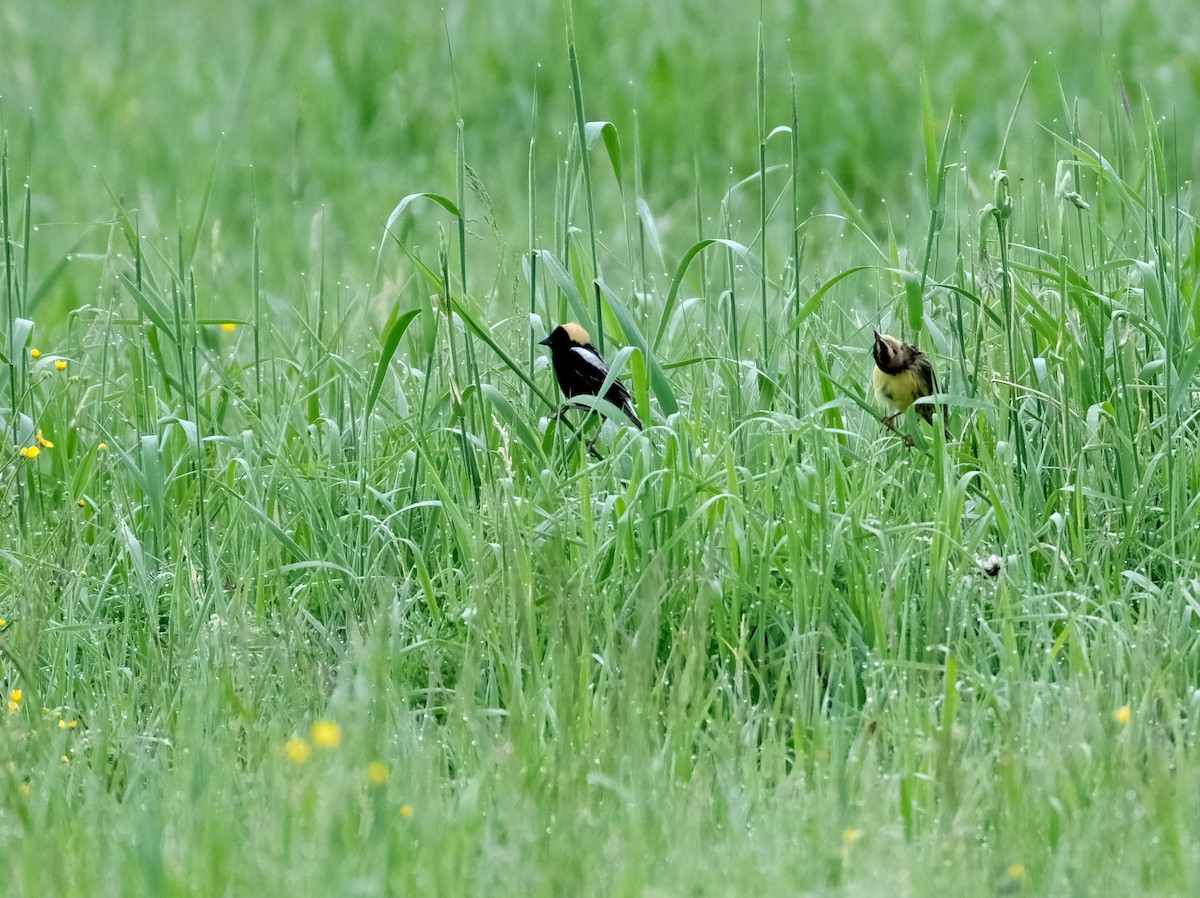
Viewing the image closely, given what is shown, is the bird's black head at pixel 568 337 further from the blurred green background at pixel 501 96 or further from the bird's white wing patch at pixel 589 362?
the blurred green background at pixel 501 96

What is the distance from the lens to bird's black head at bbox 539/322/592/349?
16.0ft

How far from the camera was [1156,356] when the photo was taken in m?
4.62

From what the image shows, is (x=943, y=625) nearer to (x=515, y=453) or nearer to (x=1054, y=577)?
(x=1054, y=577)

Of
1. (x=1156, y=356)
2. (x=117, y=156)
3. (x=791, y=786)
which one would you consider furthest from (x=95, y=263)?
(x=791, y=786)

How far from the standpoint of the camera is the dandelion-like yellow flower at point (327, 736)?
308 centimetres

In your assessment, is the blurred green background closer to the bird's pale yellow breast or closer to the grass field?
the grass field

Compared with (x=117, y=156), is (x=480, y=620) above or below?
below

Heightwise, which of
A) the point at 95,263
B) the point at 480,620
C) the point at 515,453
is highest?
the point at 95,263

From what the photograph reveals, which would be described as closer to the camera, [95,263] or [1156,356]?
[1156,356]

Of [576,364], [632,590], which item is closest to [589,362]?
[576,364]

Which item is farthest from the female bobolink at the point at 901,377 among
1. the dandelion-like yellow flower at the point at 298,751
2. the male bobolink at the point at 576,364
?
the dandelion-like yellow flower at the point at 298,751

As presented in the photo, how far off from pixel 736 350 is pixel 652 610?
58.8 inches

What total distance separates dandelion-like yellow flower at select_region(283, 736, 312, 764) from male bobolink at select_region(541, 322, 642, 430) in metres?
1.80

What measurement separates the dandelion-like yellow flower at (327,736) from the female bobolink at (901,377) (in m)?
2.05
